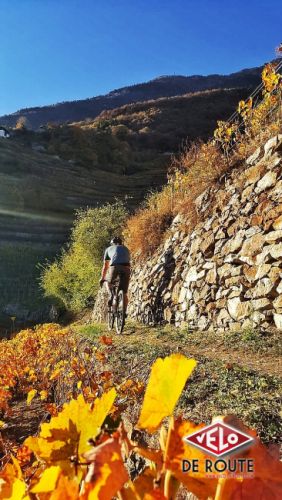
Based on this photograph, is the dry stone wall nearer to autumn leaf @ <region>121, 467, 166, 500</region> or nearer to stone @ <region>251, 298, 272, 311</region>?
stone @ <region>251, 298, 272, 311</region>

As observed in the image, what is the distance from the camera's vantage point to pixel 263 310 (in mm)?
4668

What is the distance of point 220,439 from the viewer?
40cm

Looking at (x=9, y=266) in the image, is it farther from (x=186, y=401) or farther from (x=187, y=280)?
(x=186, y=401)

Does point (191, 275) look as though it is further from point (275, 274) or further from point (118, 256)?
point (275, 274)

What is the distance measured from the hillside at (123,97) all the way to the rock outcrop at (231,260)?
2366 inches

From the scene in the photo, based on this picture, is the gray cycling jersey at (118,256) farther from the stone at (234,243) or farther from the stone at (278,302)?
the stone at (278,302)

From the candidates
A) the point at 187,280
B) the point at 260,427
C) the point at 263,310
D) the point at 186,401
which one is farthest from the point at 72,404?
the point at 187,280

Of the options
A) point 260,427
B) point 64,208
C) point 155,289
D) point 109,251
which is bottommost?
point 260,427

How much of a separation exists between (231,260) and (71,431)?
17.3 feet

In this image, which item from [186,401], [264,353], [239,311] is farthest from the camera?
[239,311]

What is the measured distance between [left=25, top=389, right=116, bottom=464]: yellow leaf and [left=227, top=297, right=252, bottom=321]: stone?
4.71 m

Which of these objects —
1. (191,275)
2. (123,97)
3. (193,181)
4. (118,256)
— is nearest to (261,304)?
(191,275)

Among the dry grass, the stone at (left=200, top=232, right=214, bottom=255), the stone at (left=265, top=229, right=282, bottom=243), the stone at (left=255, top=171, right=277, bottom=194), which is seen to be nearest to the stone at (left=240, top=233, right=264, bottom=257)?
the stone at (left=265, top=229, right=282, bottom=243)

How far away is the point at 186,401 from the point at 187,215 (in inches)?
222
